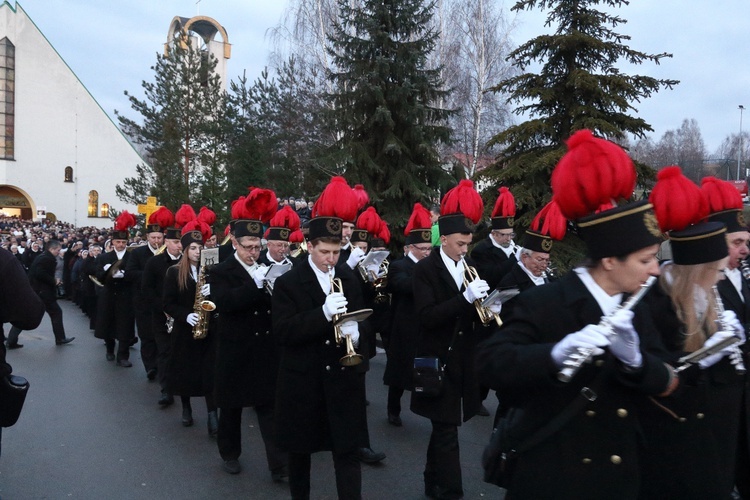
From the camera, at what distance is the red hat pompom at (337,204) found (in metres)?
4.78

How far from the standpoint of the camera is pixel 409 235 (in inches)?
308

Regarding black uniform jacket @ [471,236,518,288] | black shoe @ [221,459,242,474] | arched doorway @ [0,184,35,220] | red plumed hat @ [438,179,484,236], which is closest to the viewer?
red plumed hat @ [438,179,484,236]

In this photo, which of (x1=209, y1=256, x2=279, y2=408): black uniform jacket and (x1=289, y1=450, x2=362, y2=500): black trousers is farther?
(x1=209, y1=256, x2=279, y2=408): black uniform jacket

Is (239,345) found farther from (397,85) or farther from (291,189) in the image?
(291,189)

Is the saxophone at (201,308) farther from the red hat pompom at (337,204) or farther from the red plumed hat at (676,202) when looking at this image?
the red plumed hat at (676,202)

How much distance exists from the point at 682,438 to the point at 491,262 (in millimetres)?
5053

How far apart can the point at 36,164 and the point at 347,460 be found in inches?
2331

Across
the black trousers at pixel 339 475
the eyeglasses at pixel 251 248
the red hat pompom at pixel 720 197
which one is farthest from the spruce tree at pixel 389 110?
the red hat pompom at pixel 720 197

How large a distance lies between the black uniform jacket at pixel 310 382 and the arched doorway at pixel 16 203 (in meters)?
58.7

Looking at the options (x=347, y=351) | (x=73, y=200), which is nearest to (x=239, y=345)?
(x=347, y=351)

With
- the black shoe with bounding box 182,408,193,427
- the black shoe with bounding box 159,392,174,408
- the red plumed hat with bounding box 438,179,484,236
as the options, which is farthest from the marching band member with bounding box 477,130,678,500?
the black shoe with bounding box 159,392,174,408

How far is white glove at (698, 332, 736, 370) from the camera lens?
3086 millimetres

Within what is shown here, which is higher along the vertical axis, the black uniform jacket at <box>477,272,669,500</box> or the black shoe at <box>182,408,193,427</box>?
the black uniform jacket at <box>477,272,669,500</box>

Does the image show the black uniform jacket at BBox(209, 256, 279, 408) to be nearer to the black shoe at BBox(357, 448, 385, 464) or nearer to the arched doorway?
the black shoe at BBox(357, 448, 385, 464)
